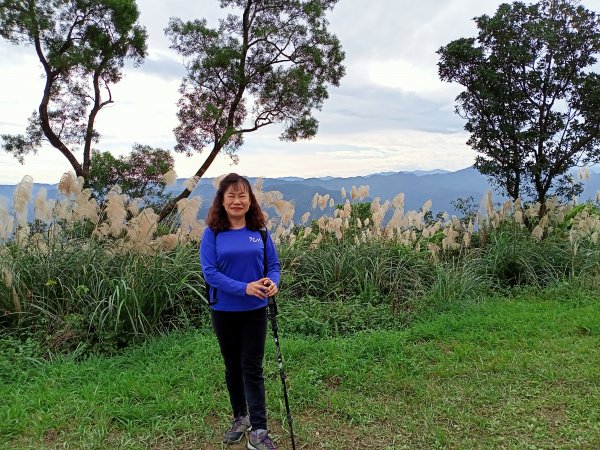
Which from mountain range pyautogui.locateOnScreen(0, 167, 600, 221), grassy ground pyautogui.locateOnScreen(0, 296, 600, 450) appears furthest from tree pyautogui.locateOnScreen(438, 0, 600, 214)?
grassy ground pyautogui.locateOnScreen(0, 296, 600, 450)

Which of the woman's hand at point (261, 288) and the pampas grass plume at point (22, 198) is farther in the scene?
the pampas grass plume at point (22, 198)

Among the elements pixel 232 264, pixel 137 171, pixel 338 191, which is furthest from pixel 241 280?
pixel 137 171

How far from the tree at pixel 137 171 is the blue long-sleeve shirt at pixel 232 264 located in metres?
11.6

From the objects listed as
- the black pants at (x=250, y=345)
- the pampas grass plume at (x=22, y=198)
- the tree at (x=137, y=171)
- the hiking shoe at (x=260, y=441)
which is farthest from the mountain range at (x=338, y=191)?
the tree at (x=137, y=171)

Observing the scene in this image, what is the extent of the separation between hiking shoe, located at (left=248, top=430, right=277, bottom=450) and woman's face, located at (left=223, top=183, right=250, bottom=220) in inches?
50.5

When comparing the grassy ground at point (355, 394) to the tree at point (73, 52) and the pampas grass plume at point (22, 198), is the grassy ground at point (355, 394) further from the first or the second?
the tree at point (73, 52)

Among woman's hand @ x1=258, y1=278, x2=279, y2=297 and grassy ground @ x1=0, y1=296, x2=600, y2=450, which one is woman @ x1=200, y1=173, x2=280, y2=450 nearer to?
woman's hand @ x1=258, y1=278, x2=279, y2=297

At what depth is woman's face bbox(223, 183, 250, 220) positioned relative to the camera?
2.83 m

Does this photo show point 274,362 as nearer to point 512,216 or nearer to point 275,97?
point 512,216

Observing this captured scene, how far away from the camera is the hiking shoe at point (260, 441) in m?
2.75

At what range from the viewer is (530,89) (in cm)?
922

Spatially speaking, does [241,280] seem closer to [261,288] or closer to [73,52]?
[261,288]

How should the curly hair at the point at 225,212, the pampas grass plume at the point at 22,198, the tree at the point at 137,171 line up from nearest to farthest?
1. the curly hair at the point at 225,212
2. the pampas grass plume at the point at 22,198
3. the tree at the point at 137,171

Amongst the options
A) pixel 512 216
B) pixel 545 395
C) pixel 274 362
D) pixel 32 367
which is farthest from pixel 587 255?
pixel 32 367
